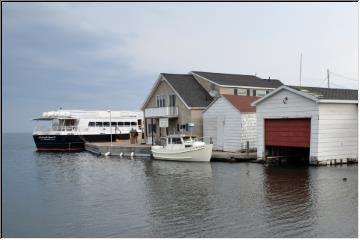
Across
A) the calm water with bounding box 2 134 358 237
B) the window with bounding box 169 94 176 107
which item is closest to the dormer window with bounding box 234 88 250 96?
the window with bounding box 169 94 176 107

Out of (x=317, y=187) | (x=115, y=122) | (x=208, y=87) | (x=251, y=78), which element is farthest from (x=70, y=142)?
(x=317, y=187)

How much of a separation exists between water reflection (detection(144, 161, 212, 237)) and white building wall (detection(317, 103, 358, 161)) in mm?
7559

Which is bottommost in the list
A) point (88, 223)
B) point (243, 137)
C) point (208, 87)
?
point (88, 223)

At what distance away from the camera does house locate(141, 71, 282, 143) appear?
42562 mm

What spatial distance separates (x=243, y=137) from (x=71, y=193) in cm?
1632

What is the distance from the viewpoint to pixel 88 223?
1606cm

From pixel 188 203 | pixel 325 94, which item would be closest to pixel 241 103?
pixel 325 94

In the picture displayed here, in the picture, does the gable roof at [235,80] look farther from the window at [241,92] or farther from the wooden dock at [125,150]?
the wooden dock at [125,150]

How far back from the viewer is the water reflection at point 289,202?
47.2 feet

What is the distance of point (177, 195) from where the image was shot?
68.1 feet

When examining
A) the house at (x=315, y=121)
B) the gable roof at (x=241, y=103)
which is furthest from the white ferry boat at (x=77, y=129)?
the house at (x=315, y=121)

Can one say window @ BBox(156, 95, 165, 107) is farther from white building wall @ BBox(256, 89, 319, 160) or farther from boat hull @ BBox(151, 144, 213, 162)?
white building wall @ BBox(256, 89, 319, 160)

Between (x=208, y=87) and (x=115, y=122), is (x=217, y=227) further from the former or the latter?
(x=115, y=122)

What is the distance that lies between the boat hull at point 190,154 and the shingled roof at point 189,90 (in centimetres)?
716
